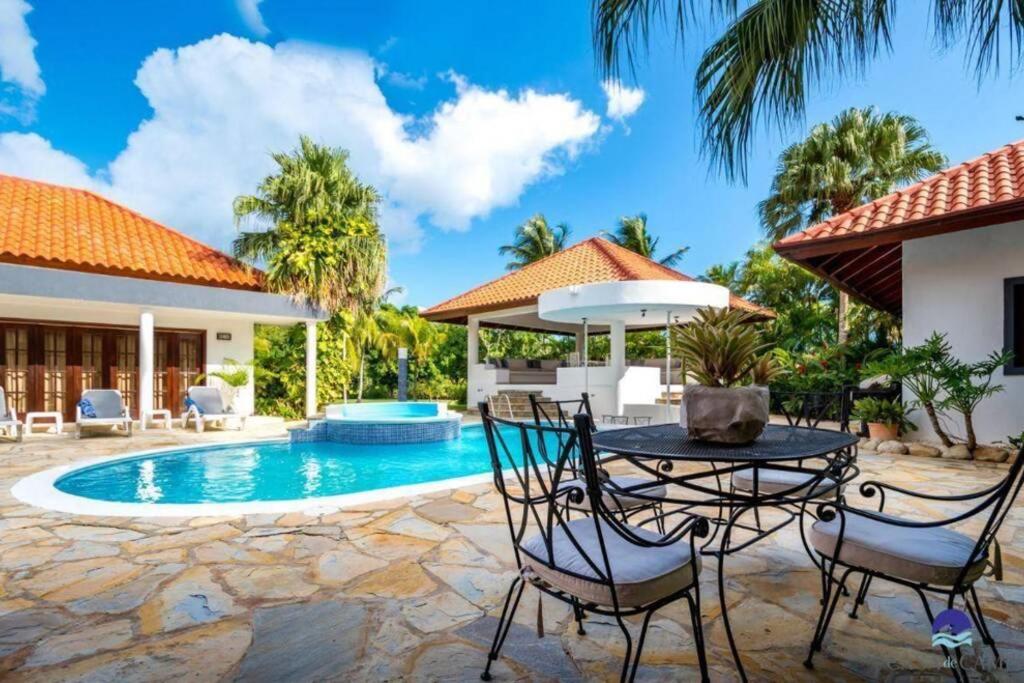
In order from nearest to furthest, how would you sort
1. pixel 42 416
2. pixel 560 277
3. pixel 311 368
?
pixel 42 416
pixel 311 368
pixel 560 277

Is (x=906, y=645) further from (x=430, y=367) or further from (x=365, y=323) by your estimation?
(x=430, y=367)

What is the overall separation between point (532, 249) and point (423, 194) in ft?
38.7

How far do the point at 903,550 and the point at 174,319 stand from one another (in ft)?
48.1

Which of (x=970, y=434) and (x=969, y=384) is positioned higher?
(x=969, y=384)

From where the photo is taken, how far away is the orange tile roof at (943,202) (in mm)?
6883

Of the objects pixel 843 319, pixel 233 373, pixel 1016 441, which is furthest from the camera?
pixel 843 319

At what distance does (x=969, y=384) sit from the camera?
6801 millimetres

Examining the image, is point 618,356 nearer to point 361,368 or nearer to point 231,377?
point 231,377

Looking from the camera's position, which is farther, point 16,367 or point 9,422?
point 16,367

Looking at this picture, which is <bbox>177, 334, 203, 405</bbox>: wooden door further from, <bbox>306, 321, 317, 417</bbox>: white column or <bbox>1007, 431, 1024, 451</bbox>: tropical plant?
<bbox>1007, 431, 1024, 451</bbox>: tropical plant

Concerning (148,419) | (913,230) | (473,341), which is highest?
(913,230)

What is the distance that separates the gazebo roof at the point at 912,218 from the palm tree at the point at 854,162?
7.38 meters

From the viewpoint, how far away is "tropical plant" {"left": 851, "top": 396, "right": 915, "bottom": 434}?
26.5ft

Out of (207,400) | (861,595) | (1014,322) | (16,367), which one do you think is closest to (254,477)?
(207,400)
